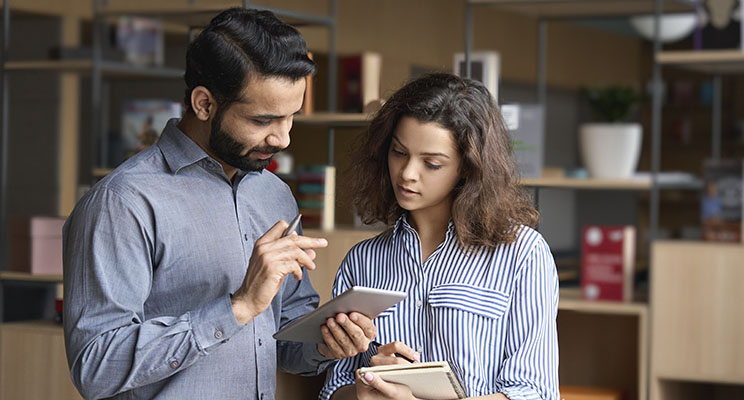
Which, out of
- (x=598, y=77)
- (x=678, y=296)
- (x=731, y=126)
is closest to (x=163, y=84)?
(x=678, y=296)

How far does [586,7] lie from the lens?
3.29 metres

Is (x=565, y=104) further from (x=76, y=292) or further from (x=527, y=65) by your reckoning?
(x=76, y=292)

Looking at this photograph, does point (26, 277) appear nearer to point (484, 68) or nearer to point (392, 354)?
point (484, 68)

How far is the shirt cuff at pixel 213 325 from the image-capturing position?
4.76ft

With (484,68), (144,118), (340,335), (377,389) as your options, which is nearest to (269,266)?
(340,335)

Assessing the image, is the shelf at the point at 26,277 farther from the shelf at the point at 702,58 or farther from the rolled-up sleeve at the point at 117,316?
the shelf at the point at 702,58

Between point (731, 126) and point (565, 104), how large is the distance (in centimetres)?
156

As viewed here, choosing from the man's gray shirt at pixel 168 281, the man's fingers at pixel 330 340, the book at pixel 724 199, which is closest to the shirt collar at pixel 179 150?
the man's gray shirt at pixel 168 281

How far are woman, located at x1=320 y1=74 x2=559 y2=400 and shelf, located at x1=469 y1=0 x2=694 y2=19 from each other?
60.1 inches

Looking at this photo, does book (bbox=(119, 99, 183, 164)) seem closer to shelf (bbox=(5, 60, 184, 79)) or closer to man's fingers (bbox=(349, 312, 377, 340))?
shelf (bbox=(5, 60, 184, 79))

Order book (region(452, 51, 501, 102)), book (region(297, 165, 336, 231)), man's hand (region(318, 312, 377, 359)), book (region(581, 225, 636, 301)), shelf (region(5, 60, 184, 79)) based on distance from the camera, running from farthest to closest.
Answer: shelf (region(5, 60, 184, 79)) → book (region(581, 225, 636, 301)) → book (region(297, 165, 336, 231)) → book (region(452, 51, 501, 102)) → man's hand (region(318, 312, 377, 359))

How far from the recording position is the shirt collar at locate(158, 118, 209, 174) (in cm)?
158

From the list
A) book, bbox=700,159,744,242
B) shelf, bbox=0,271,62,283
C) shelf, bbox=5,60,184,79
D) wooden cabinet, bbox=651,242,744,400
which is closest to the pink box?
shelf, bbox=0,271,62,283

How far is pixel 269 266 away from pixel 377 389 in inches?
12.0
